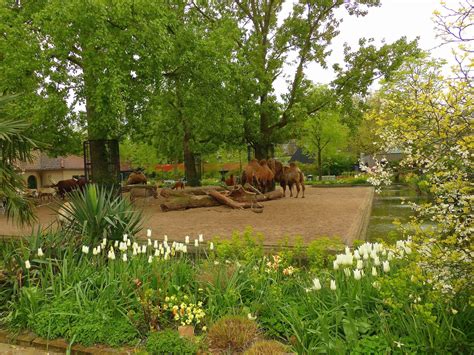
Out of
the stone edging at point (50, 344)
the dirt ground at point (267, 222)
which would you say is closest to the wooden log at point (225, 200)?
the dirt ground at point (267, 222)

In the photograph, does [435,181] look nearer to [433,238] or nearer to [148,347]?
[433,238]

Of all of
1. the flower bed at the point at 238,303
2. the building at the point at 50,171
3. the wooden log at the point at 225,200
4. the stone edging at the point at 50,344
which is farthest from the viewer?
the building at the point at 50,171

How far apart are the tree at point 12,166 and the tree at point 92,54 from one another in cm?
558

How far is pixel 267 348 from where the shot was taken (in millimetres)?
3693

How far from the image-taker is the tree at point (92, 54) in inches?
495

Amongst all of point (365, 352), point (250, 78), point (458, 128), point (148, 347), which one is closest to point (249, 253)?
point (148, 347)

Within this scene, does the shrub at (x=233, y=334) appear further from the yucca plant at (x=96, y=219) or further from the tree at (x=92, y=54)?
the tree at (x=92, y=54)

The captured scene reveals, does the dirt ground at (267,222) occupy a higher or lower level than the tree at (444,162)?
lower

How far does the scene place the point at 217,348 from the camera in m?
3.99

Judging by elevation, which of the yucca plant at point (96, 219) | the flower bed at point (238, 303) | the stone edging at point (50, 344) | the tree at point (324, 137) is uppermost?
the tree at point (324, 137)

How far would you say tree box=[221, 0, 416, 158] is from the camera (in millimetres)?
20625

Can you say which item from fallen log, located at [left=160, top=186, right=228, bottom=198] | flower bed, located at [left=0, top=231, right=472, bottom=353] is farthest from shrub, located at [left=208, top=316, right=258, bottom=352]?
fallen log, located at [left=160, top=186, right=228, bottom=198]

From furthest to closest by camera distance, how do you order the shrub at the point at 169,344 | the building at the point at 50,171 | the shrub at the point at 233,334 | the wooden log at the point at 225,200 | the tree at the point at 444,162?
1. the building at the point at 50,171
2. the wooden log at the point at 225,200
3. the shrub at the point at 233,334
4. the shrub at the point at 169,344
5. the tree at the point at 444,162

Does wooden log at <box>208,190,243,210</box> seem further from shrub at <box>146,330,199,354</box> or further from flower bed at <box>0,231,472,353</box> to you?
shrub at <box>146,330,199,354</box>
